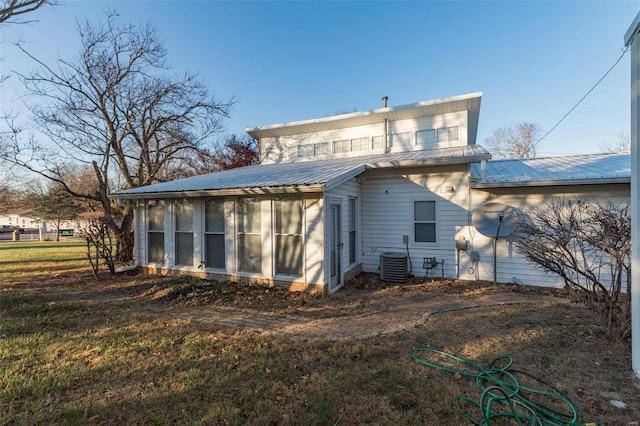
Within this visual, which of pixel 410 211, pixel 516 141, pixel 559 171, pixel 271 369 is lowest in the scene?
pixel 271 369

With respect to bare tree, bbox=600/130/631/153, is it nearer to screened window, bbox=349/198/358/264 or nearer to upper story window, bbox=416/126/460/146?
upper story window, bbox=416/126/460/146

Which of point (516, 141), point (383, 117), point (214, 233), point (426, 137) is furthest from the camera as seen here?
point (516, 141)

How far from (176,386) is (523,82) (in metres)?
14.1

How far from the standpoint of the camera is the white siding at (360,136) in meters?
9.45

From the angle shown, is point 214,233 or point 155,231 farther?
point 155,231

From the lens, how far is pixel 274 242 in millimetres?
6848

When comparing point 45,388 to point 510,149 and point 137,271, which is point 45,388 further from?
point 510,149

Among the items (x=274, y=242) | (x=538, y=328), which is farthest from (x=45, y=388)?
(x=538, y=328)

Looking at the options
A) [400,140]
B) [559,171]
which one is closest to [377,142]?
[400,140]

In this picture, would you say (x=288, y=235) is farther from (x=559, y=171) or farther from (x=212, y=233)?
(x=559, y=171)

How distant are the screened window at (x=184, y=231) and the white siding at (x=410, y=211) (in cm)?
495

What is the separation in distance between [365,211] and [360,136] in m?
3.48

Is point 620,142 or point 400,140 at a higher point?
point 620,142

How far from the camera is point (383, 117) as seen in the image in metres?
10.1
